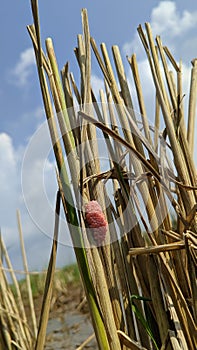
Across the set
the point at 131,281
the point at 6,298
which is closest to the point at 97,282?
the point at 131,281

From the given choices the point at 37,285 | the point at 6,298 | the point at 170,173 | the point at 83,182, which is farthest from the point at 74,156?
the point at 37,285

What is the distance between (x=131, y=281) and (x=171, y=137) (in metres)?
0.20

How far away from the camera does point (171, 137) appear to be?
0.66 meters

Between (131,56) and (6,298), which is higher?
(131,56)

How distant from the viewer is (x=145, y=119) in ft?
2.33

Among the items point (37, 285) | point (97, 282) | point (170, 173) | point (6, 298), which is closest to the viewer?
point (97, 282)

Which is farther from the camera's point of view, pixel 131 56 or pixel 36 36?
pixel 131 56

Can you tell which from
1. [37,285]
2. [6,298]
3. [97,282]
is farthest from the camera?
[37,285]

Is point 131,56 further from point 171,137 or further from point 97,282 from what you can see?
point 97,282

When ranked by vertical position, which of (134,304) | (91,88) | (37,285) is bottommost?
(37,285)

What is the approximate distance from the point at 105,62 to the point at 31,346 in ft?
3.69

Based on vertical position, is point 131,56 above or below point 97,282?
above

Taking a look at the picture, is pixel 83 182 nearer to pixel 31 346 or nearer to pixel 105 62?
pixel 105 62

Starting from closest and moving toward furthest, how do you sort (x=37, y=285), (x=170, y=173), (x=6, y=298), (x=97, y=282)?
(x=97, y=282) < (x=170, y=173) < (x=6, y=298) < (x=37, y=285)
